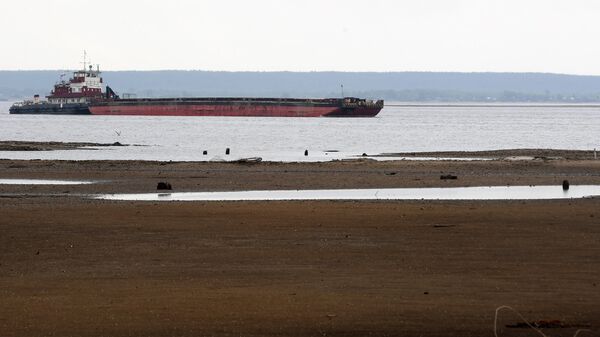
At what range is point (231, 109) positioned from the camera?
17200 centimetres

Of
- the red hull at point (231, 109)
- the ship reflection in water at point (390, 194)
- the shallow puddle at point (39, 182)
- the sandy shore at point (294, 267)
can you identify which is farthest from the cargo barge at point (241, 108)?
the sandy shore at point (294, 267)

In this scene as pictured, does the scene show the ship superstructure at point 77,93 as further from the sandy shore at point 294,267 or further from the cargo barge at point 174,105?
the sandy shore at point 294,267

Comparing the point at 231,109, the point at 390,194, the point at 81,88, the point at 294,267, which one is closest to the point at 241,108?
the point at 231,109

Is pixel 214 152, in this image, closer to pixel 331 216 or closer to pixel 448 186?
pixel 448 186

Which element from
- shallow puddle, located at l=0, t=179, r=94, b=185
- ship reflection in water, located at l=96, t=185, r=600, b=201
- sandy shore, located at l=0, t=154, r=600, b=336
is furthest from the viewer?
shallow puddle, located at l=0, t=179, r=94, b=185

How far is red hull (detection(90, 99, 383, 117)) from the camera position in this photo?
171 metres

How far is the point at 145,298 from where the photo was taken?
14.7 metres

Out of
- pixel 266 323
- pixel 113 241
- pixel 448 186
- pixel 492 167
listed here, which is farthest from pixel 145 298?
pixel 492 167

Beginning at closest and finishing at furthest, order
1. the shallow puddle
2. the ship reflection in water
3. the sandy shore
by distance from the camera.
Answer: the sandy shore, the ship reflection in water, the shallow puddle

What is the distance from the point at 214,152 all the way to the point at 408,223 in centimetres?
4375

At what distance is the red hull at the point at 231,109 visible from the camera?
171m

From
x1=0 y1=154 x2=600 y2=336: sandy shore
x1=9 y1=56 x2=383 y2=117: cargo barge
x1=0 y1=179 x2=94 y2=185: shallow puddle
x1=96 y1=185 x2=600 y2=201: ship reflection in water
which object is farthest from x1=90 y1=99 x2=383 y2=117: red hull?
x1=0 y1=154 x2=600 y2=336: sandy shore

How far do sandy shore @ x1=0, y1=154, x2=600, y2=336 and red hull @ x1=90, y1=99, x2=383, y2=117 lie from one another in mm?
139745

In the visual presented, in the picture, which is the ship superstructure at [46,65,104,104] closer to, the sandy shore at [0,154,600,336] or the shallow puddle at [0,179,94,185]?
the shallow puddle at [0,179,94,185]
